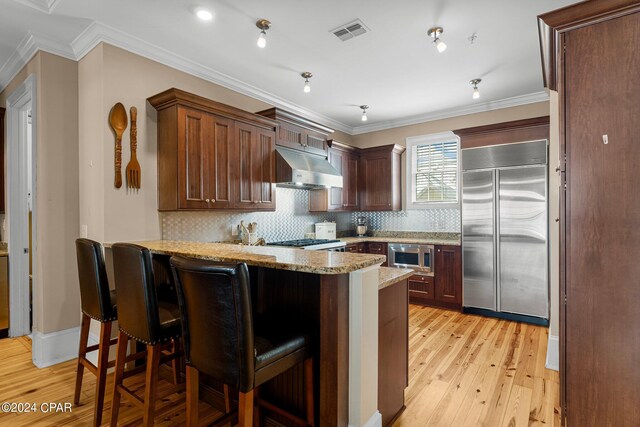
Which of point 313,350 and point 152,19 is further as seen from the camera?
point 152,19

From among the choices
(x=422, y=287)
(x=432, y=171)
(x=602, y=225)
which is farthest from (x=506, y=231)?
(x=602, y=225)

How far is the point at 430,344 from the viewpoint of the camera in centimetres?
333

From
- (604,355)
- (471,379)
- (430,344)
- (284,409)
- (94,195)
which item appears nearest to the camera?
(604,355)

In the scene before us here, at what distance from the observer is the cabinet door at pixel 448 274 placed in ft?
14.5

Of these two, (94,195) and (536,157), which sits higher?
(536,157)

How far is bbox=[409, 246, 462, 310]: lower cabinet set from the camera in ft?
14.5

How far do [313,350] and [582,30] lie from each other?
190 cm

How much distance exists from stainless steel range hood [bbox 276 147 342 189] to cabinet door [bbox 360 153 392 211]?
3.50 ft

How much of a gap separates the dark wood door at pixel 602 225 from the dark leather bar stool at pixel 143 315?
1.94 metres

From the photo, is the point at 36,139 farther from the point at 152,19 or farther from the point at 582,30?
the point at 582,30

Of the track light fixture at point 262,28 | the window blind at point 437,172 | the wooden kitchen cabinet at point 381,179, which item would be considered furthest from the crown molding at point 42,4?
Result: the window blind at point 437,172

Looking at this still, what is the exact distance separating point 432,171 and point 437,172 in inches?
3.2

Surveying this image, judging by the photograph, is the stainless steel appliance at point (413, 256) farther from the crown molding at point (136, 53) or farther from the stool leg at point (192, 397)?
the stool leg at point (192, 397)

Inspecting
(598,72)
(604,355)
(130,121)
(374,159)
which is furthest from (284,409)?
(374,159)
